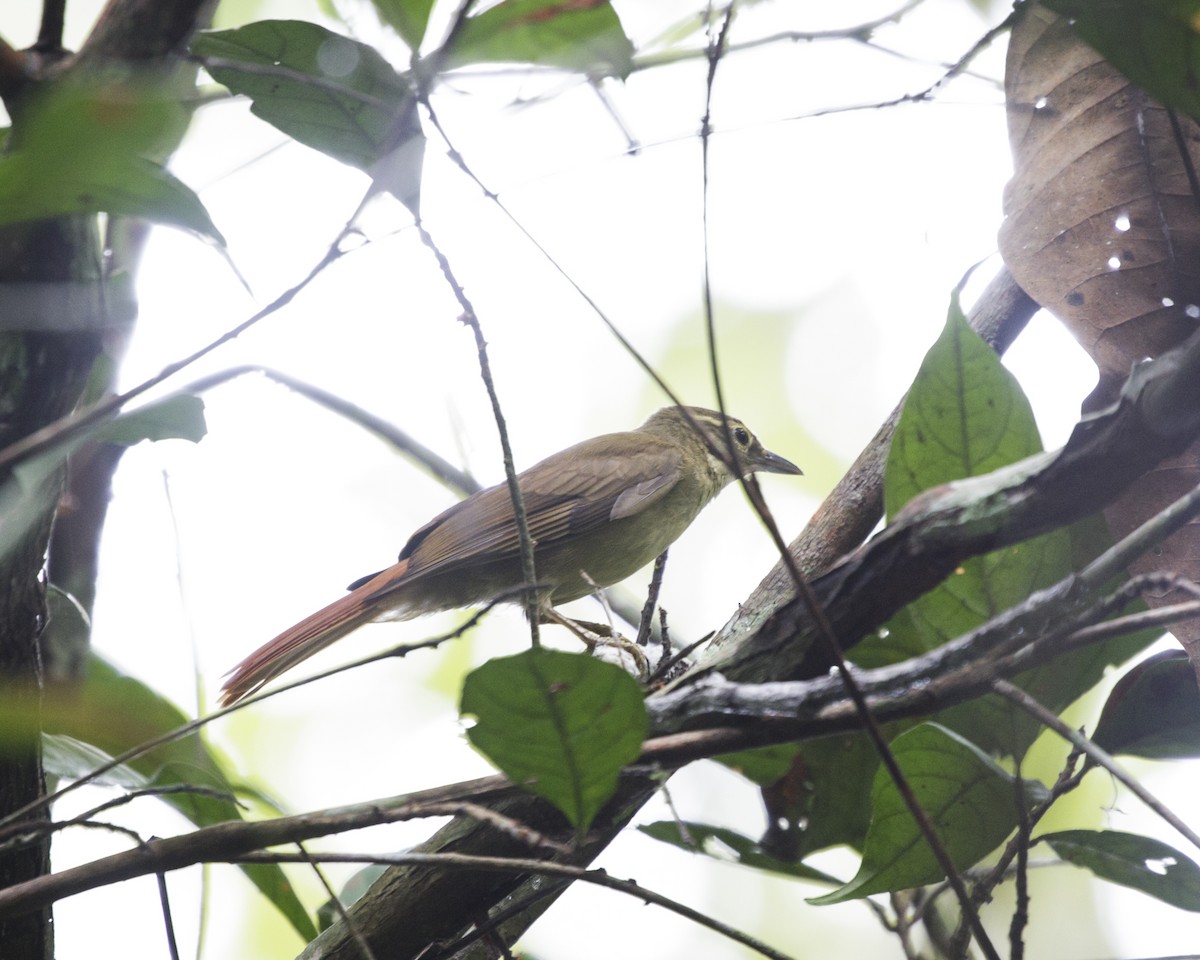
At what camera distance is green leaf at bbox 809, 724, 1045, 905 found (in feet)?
5.86

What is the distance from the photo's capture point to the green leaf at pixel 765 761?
2244mm

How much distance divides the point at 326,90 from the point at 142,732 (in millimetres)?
1499

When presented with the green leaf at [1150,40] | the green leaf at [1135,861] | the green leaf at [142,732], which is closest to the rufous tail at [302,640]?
the green leaf at [142,732]

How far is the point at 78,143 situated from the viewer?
127 cm

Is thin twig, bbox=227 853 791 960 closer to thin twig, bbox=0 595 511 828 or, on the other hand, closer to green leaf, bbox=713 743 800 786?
thin twig, bbox=0 595 511 828

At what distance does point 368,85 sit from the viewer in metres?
2.15

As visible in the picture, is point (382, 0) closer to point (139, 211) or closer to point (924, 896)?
point (139, 211)

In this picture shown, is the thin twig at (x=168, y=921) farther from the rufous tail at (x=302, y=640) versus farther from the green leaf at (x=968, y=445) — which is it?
the rufous tail at (x=302, y=640)

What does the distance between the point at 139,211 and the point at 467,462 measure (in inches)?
88.9

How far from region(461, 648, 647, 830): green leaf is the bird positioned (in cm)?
251

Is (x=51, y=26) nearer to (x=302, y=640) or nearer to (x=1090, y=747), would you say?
(x=1090, y=747)

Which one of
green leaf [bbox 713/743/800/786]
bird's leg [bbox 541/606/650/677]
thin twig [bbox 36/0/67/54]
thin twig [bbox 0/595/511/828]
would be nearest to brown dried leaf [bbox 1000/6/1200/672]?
green leaf [bbox 713/743/800/786]

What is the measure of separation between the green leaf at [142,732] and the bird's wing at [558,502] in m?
1.82

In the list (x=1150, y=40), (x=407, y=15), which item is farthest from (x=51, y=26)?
(x=1150, y=40)
